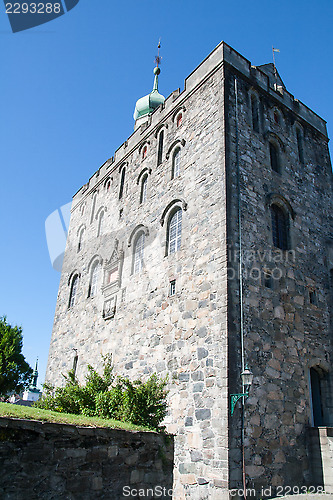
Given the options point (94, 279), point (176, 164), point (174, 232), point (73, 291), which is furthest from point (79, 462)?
point (73, 291)

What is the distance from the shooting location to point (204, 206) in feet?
41.2

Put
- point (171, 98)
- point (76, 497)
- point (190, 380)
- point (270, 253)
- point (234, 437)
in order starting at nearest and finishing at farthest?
1. point (76, 497)
2. point (234, 437)
3. point (190, 380)
4. point (270, 253)
5. point (171, 98)

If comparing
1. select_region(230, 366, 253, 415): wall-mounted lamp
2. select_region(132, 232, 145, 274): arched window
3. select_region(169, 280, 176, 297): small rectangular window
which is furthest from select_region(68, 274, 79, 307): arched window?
select_region(230, 366, 253, 415): wall-mounted lamp

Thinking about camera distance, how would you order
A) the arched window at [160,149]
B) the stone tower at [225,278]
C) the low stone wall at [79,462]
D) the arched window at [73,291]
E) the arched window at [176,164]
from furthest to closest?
the arched window at [73,291], the arched window at [160,149], the arched window at [176,164], the stone tower at [225,278], the low stone wall at [79,462]

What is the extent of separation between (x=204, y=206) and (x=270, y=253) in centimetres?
245

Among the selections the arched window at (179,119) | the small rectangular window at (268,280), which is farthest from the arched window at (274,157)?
the small rectangular window at (268,280)

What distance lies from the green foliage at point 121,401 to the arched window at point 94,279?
6405 mm

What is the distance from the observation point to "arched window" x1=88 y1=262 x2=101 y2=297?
18469 mm

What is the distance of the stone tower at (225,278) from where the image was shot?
32.8 ft

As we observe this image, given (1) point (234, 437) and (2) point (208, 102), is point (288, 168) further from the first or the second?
(1) point (234, 437)

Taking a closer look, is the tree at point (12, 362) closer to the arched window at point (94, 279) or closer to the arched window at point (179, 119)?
the arched window at point (94, 279)

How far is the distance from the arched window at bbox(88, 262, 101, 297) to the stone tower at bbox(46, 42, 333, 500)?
99mm

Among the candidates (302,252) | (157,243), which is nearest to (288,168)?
(302,252)

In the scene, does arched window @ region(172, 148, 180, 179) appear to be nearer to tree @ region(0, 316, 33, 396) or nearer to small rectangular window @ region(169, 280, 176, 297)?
small rectangular window @ region(169, 280, 176, 297)
